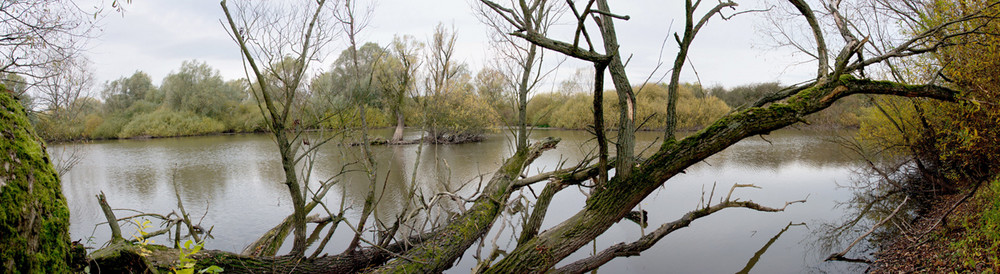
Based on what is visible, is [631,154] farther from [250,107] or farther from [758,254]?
[250,107]

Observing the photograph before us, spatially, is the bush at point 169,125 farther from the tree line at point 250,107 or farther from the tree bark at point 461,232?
the tree bark at point 461,232

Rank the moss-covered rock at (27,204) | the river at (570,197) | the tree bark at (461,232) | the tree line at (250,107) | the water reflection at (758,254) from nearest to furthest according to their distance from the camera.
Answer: the moss-covered rock at (27,204)
the tree bark at (461,232)
the water reflection at (758,254)
the river at (570,197)
the tree line at (250,107)

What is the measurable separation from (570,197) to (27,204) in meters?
5.59

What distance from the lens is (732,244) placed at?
456 cm

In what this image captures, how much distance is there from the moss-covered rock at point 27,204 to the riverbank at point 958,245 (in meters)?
4.40

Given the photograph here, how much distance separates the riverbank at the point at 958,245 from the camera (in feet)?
9.45

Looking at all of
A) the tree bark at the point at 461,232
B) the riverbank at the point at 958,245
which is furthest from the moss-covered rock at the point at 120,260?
the riverbank at the point at 958,245

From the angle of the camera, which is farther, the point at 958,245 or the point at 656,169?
the point at 958,245

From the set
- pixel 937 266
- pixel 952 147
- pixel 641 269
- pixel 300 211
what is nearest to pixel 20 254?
pixel 300 211

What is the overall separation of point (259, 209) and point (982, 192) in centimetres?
765

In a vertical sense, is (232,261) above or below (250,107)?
below

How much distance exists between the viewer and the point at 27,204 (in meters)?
1.37

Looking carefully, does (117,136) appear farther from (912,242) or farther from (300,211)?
(912,242)

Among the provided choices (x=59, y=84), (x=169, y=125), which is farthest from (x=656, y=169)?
(x=169, y=125)
